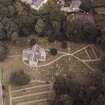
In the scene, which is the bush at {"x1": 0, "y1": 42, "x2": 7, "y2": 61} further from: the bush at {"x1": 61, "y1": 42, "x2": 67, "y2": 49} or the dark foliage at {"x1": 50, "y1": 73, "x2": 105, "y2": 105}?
the dark foliage at {"x1": 50, "y1": 73, "x2": 105, "y2": 105}

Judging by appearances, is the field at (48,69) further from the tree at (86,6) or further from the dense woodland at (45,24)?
the tree at (86,6)

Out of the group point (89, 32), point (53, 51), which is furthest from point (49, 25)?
point (89, 32)

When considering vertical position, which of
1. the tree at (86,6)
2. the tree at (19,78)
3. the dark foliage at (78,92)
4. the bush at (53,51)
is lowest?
the dark foliage at (78,92)

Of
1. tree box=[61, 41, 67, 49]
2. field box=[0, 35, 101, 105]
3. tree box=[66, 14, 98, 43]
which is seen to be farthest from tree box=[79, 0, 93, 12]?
tree box=[61, 41, 67, 49]

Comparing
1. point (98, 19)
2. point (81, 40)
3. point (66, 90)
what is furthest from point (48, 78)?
point (98, 19)

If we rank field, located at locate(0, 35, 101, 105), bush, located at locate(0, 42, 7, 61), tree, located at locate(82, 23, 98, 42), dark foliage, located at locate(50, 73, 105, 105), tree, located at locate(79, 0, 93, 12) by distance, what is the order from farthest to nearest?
tree, located at locate(79, 0, 93, 12), tree, located at locate(82, 23, 98, 42), bush, located at locate(0, 42, 7, 61), field, located at locate(0, 35, 101, 105), dark foliage, located at locate(50, 73, 105, 105)

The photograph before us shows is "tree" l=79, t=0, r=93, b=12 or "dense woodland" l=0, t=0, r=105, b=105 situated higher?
"tree" l=79, t=0, r=93, b=12

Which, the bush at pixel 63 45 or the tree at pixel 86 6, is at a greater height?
the tree at pixel 86 6

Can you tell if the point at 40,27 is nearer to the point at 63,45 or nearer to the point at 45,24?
the point at 45,24

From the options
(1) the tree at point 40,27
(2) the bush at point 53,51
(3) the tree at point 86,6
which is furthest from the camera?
(3) the tree at point 86,6

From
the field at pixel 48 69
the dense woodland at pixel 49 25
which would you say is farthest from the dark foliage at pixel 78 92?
the field at pixel 48 69
